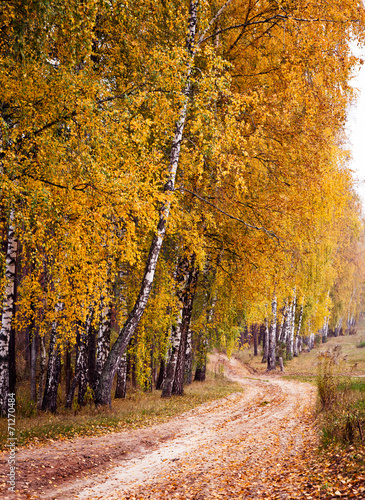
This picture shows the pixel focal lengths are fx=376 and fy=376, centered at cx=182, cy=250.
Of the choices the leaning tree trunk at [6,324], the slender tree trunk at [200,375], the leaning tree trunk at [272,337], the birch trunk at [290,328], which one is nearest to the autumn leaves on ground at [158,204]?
the leaning tree trunk at [6,324]

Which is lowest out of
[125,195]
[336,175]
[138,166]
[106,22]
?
[125,195]

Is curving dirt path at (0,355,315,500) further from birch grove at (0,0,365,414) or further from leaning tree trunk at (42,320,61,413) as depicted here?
leaning tree trunk at (42,320,61,413)

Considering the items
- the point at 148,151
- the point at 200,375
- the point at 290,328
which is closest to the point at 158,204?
the point at 148,151

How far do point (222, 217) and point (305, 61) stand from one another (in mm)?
5284

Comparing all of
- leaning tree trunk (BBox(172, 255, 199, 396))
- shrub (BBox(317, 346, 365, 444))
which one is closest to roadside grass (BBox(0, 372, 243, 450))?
leaning tree trunk (BBox(172, 255, 199, 396))

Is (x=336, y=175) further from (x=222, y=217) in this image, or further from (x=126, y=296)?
(x=126, y=296)

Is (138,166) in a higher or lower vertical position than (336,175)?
lower

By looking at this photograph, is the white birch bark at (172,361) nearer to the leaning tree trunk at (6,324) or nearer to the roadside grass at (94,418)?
the roadside grass at (94,418)

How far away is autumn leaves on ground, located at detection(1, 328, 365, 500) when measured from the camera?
5.24 meters

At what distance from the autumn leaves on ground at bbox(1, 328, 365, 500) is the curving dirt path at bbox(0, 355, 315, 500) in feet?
0.05

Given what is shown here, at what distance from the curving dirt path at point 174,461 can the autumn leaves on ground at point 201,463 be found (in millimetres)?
15

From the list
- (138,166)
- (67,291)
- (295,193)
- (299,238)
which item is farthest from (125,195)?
(299,238)

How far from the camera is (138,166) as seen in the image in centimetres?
817

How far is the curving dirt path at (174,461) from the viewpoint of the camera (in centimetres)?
549
